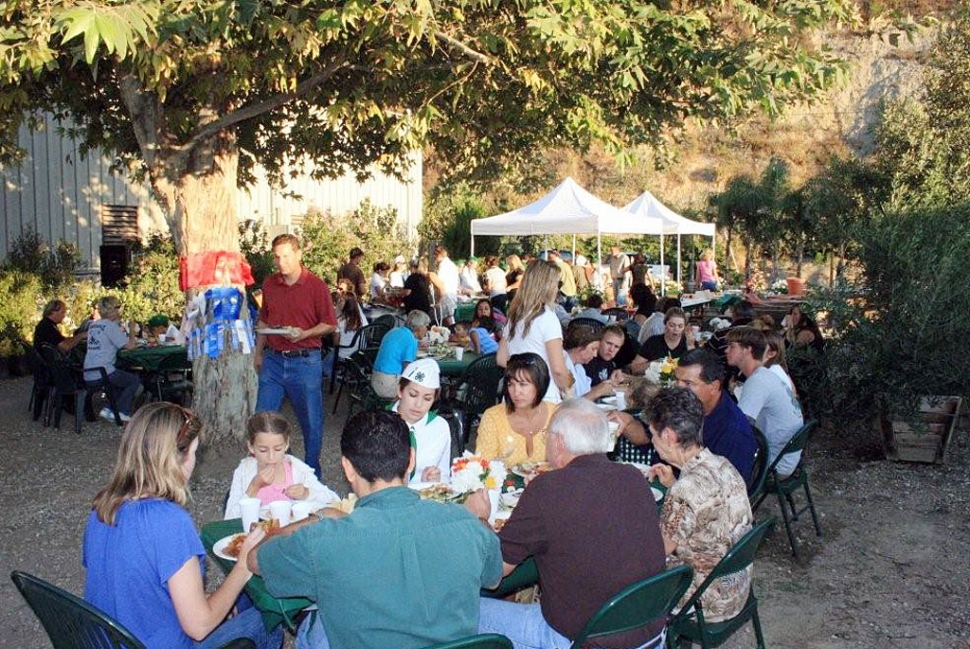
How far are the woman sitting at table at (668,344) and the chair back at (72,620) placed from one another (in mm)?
5410

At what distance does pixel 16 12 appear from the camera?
5.59 metres

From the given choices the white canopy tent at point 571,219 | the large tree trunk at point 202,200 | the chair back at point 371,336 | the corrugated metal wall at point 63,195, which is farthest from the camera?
the white canopy tent at point 571,219

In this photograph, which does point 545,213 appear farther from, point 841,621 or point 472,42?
point 841,621

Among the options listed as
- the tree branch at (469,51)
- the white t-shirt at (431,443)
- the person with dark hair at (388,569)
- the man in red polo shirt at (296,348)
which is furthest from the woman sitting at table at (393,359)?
the person with dark hair at (388,569)

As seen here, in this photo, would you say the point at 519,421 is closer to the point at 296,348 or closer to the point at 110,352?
the point at 296,348

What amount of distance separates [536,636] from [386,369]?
4.13 meters

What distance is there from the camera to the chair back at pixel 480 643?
215 centimetres

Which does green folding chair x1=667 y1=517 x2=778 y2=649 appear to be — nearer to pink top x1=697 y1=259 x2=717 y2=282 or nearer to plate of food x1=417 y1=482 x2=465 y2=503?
plate of food x1=417 y1=482 x2=465 y2=503

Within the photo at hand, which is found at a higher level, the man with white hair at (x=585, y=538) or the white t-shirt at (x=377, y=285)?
the white t-shirt at (x=377, y=285)

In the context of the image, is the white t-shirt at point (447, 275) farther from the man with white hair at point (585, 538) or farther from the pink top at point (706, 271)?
the man with white hair at point (585, 538)

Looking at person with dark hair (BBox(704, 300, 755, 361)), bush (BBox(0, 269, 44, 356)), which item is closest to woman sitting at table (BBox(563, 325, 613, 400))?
person with dark hair (BBox(704, 300, 755, 361))

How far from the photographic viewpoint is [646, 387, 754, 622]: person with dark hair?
315 centimetres

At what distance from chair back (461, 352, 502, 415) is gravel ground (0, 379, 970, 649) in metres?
1.26

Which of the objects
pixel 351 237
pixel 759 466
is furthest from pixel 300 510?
pixel 351 237
